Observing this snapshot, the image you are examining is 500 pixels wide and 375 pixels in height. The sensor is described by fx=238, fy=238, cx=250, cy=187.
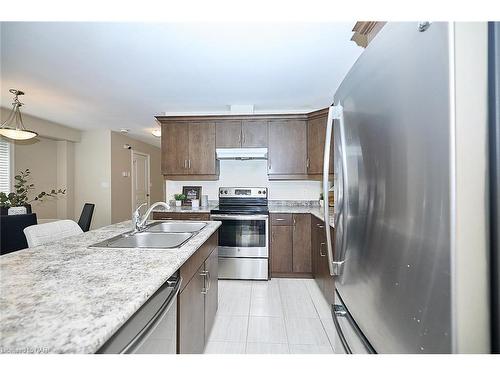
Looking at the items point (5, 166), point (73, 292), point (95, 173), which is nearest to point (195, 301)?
point (73, 292)

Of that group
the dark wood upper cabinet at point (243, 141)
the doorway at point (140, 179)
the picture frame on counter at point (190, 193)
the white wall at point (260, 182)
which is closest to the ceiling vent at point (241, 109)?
the dark wood upper cabinet at point (243, 141)

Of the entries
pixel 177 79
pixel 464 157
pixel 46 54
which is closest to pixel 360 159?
pixel 464 157

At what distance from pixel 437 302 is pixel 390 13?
0.77m

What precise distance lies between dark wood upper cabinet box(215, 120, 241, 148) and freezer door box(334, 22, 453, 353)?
104 inches

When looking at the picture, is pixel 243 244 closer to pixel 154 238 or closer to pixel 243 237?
pixel 243 237

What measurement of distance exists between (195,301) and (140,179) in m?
5.86

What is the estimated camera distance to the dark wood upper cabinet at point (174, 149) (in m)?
3.54

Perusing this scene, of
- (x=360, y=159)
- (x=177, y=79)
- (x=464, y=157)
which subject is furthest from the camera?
(x=177, y=79)

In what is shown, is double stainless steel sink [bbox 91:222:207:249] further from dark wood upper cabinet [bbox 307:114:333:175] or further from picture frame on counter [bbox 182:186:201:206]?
dark wood upper cabinet [bbox 307:114:333:175]

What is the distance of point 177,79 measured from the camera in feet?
8.95

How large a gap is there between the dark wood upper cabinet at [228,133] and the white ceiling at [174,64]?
1.06 ft

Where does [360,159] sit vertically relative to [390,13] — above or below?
below

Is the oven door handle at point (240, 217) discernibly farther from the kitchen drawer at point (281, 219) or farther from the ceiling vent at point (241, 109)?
the ceiling vent at point (241, 109)

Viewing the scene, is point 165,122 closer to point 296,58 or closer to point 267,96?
point 267,96
